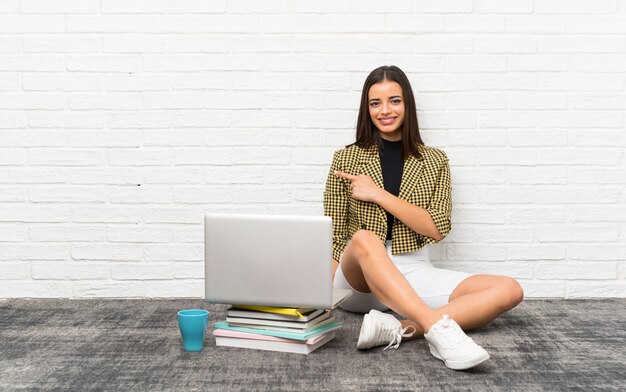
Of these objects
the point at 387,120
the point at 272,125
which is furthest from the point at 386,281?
the point at 272,125

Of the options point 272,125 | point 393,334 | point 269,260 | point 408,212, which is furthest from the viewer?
point 272,125

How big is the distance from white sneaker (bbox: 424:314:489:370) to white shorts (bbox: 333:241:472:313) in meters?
0.43

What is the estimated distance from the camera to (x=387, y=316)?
2.47 metres

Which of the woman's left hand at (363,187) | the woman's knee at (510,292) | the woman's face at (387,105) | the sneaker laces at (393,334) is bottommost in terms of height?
the sneaker laces at (393,334)

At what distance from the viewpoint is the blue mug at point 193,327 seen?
2.34 meters

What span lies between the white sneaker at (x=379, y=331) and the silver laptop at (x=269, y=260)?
13 centimetres

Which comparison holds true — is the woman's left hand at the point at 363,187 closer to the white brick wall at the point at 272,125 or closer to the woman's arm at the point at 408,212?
the woman's arm at the point at 408,212

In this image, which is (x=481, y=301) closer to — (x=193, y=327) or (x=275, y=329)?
(x=275, y=329)

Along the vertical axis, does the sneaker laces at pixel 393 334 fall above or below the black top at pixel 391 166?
below

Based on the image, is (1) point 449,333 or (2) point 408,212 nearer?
(1) point 449,333

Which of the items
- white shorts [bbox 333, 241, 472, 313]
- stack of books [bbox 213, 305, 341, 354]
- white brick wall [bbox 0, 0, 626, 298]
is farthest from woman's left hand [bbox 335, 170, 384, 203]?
stack of books [bbox 213, 305, 341, 354]

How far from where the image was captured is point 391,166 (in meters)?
2.97

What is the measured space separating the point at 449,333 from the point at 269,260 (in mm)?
582

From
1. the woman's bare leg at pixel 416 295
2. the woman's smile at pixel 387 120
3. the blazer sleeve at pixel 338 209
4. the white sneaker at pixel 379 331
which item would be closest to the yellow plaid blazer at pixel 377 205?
the blazer sleeve at pixel 338 209
